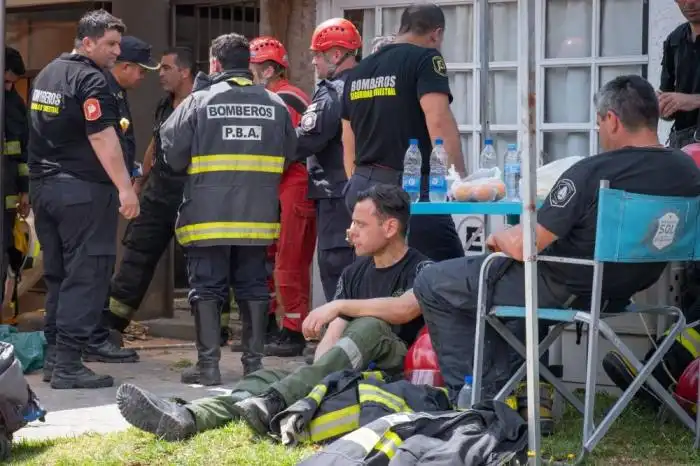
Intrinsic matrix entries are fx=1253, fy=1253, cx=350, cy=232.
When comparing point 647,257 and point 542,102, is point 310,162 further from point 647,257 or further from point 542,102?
point 647,257

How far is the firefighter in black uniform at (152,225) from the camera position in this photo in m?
9.09

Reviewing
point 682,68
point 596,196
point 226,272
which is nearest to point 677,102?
point 682,68

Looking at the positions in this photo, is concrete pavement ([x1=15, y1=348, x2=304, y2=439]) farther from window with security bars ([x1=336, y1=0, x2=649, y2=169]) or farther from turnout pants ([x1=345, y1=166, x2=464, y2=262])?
window with security bars ([x1=336, y1=0, x2=649, y2=169])

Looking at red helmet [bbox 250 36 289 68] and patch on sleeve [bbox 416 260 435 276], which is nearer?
patch on sleeve [bbox 416 260 435 276]

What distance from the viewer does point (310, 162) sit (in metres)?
8.39

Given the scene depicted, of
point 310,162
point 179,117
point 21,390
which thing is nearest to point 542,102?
point 310,162

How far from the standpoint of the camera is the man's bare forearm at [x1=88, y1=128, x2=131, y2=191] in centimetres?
725

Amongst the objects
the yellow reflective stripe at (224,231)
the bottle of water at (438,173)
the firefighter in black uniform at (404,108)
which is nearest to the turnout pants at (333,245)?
the yellow reflective stripe at (224,231)

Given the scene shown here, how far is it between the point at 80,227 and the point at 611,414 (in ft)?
11.9

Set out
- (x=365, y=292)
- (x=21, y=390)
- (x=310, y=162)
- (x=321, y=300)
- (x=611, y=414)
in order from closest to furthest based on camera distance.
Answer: (x=611, y=414) → (x=21, y=390) → (x=365, y=292) → (x=310, y=162) → (x=321, y=300)

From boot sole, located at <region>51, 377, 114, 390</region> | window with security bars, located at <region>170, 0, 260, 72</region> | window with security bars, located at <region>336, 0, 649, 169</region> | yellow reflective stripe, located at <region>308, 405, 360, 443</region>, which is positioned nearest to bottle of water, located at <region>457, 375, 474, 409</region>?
yellow reflective stripe, located at <region>308, 405, 360, 443</region>

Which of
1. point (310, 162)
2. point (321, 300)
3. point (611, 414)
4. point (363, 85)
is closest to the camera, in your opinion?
point (611, 414)

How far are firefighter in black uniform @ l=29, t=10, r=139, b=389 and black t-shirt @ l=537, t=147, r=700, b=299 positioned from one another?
297 cm

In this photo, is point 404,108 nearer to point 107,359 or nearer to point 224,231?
point 224,231
